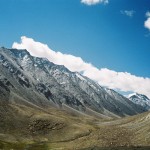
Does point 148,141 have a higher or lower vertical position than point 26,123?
lower

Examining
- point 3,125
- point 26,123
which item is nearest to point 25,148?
point 3,125

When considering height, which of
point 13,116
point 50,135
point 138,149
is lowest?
point 138,149

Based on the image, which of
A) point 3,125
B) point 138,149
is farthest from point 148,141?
point 3,125

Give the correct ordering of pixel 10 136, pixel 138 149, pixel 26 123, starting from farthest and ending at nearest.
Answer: pixel 26 123 < pixel 10 136 < pixel 138 149

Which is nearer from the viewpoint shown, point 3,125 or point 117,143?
point 117,143

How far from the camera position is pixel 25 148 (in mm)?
122562

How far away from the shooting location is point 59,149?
389 feet

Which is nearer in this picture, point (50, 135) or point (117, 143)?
point (117, 143)

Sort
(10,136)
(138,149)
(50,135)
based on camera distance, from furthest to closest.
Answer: (50,135), (10,136), (138,149)

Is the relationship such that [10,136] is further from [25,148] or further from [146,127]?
[146,127]

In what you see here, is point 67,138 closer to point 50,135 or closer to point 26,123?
point 50,135

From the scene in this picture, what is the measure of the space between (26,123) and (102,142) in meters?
73.2

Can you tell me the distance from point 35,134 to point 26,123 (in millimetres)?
21221

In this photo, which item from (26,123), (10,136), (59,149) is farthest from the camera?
(26,123)
